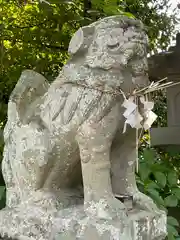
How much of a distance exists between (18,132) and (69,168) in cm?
16

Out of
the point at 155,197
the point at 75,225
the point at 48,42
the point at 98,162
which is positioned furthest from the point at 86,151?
the point at 48,42

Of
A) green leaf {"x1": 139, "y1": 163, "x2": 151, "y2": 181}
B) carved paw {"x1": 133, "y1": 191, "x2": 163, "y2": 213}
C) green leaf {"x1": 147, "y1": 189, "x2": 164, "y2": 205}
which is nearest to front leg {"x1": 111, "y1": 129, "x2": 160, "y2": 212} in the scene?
carved paw {"x1": 133, "y1": 191, "x2": 163, "y2": 213}

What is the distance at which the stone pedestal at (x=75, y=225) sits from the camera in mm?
860

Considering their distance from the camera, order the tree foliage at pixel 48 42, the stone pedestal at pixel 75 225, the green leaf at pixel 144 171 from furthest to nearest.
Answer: the tree foliage at pixel 48 42, the green leaf at pixel 144 171, the stone pedestal at pixel 75 225

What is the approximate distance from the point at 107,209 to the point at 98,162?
0.10 metres

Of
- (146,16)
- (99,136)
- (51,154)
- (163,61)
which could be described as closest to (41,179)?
(51,154)

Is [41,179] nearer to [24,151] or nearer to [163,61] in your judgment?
[24,151]

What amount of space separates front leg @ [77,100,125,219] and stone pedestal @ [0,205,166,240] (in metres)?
0.02

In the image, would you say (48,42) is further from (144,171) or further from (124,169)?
(124,169)

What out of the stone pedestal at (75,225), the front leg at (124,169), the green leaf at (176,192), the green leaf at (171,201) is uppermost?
the front leg at (124,169)

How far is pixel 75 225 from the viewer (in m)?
0.88

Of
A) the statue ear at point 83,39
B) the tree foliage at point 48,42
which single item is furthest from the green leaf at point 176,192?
the statue ear at point 83,39

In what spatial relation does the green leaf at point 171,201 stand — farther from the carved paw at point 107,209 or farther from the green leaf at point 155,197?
the carved paw at point 107,209

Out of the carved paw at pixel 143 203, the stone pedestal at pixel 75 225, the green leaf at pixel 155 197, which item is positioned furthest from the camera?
the green leaf at pixel 155 197
